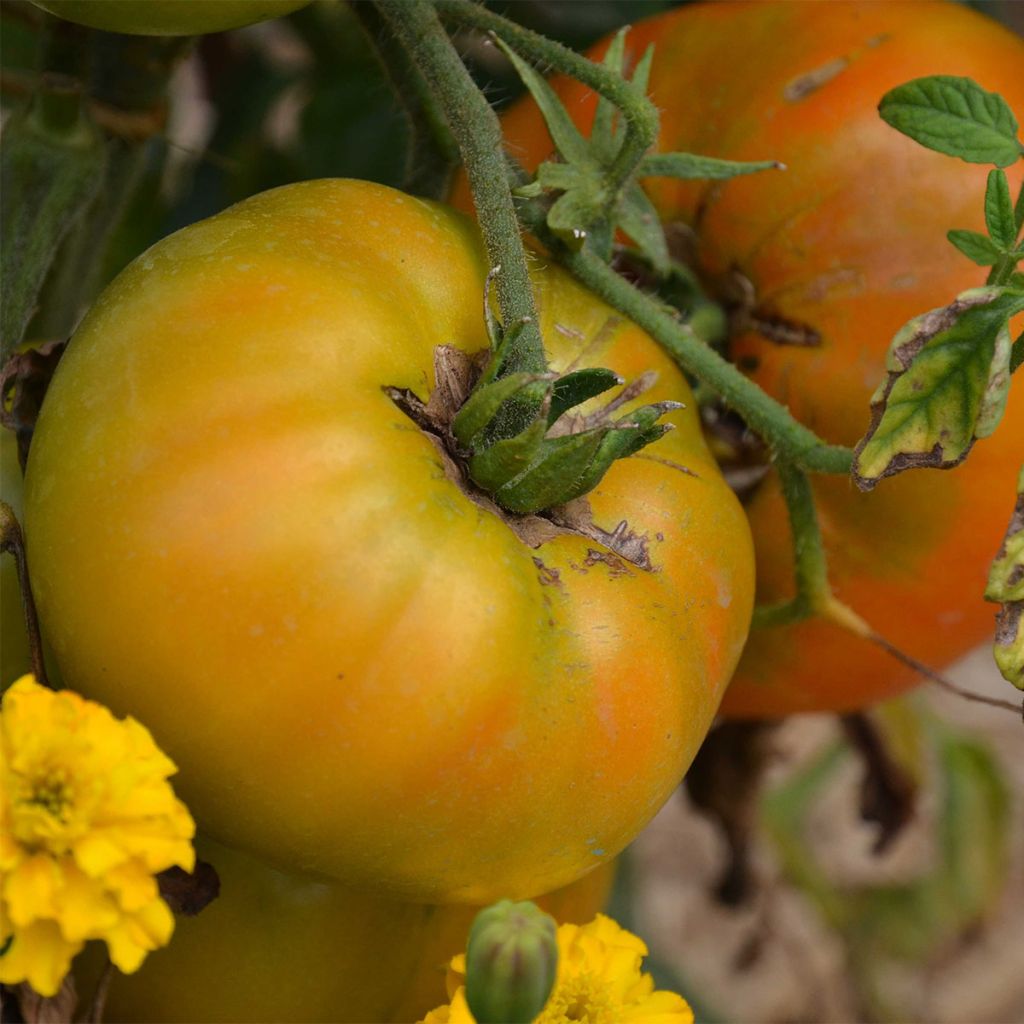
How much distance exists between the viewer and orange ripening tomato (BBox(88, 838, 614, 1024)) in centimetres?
70

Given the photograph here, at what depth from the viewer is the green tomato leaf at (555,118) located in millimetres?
703

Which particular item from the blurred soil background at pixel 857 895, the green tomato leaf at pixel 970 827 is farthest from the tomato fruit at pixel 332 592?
the green tomato leaf at pixel 970 827

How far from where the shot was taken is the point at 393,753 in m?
0.56

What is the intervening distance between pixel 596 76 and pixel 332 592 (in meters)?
0.29

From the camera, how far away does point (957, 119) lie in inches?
26.0

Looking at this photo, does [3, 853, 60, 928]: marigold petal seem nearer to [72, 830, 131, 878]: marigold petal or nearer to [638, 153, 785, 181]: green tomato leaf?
[72, 830, 131, 878]: marigold petal

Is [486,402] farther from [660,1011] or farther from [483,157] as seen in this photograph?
[660,1011]

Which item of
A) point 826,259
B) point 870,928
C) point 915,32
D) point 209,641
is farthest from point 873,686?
point 870,928

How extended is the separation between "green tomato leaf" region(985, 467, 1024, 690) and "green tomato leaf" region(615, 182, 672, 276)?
0.27 meters

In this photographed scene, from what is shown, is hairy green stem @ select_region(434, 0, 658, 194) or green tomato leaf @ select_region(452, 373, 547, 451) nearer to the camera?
green tomato leaf @ select_region(452, 373, 547, 451)

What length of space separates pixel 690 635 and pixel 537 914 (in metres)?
0.17

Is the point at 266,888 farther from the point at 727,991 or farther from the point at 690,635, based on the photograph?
the point at 727,991

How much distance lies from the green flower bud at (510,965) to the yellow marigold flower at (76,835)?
103 millimetres

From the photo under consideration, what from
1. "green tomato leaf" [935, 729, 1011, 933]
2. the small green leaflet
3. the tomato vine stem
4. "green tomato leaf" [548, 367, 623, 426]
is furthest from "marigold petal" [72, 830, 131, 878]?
"green tomato leaf" [935, 729, 1011, 933]
